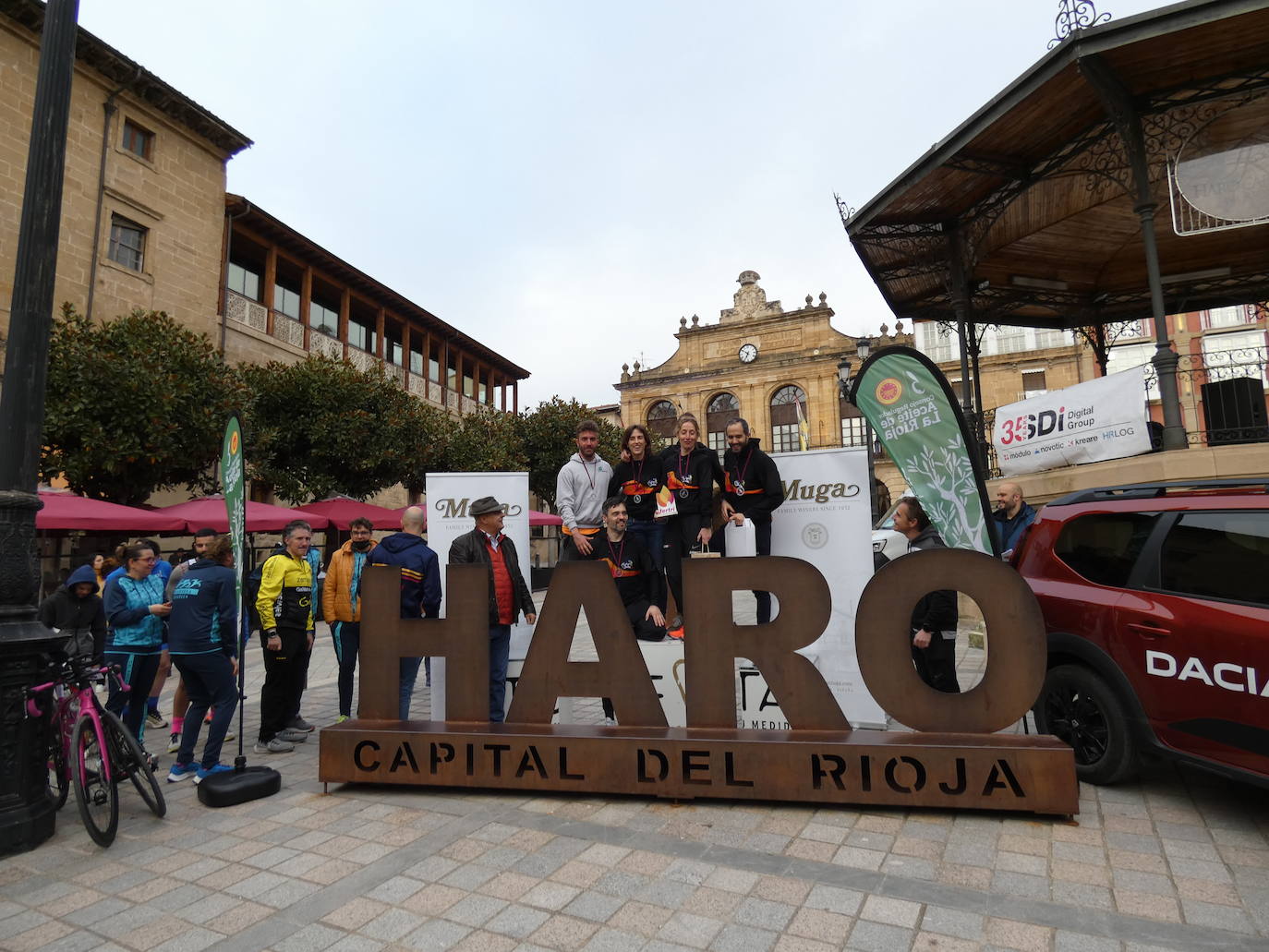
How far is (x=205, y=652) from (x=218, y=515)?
8.44 meters

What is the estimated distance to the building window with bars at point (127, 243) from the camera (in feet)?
60.8

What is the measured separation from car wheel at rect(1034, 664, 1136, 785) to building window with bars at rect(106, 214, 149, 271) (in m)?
22.5

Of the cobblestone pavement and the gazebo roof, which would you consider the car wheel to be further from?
the gazebo roof

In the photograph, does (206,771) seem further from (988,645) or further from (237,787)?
(988,645)

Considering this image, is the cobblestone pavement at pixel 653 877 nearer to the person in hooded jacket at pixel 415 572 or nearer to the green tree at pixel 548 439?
the person in hooded jacket at pixel 415 572

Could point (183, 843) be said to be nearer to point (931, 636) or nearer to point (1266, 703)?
point (931, 636)

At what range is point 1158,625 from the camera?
3912 millimetres

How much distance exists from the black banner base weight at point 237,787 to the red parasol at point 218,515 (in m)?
7.62

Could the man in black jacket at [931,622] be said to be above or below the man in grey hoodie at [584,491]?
below

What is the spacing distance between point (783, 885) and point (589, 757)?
1.55 metres

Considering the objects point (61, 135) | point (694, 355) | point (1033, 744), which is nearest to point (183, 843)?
point (61, 135)

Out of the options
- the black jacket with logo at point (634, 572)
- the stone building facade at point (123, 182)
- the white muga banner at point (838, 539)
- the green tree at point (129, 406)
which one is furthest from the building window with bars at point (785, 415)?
the black jacket with logo at point (634, 572)

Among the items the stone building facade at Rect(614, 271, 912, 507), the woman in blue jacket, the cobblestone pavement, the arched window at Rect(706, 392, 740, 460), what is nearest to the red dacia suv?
the cobblestone pavement

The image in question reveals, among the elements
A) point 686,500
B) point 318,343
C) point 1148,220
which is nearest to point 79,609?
point 686,500
